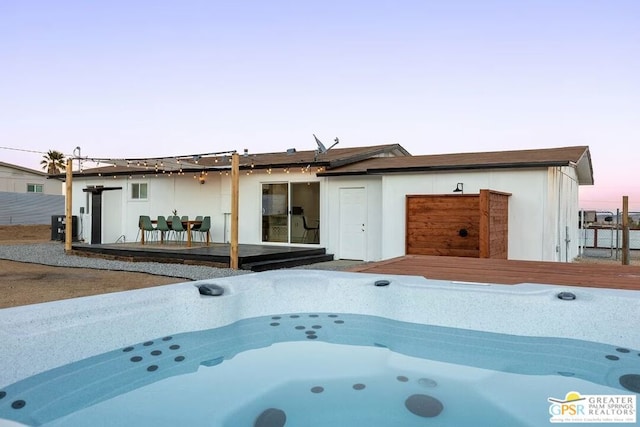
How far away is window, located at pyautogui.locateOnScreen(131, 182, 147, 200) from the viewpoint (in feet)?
46.0

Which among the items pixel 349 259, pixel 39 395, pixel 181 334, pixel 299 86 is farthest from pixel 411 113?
pixel 39 395

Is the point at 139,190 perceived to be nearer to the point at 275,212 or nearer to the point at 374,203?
the point at 275,212

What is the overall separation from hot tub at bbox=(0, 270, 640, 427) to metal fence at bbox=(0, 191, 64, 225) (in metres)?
22.6

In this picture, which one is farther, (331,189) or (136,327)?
(331,189)

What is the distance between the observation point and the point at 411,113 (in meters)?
12.7

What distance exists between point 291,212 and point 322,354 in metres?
8.15

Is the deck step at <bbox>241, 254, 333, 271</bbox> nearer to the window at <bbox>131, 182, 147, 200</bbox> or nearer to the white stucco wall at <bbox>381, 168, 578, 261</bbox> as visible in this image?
the white stucco wall at <bbox>381, 168, 578, 261</bbox>

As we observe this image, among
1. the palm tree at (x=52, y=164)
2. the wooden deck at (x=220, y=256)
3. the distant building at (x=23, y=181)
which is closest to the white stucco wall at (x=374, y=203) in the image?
the wooden deck at (x=220, y=256)

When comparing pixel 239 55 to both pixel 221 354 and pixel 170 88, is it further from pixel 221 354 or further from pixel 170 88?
pixel 221 354

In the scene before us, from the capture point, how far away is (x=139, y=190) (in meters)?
14.1

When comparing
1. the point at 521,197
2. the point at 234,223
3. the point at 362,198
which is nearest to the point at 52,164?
the point at 234,223

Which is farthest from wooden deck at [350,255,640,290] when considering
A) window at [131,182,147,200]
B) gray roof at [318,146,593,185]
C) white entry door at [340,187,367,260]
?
window at [131,182,147,200]

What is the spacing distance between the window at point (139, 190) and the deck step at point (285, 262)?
681cm

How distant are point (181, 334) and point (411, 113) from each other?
416 inches
